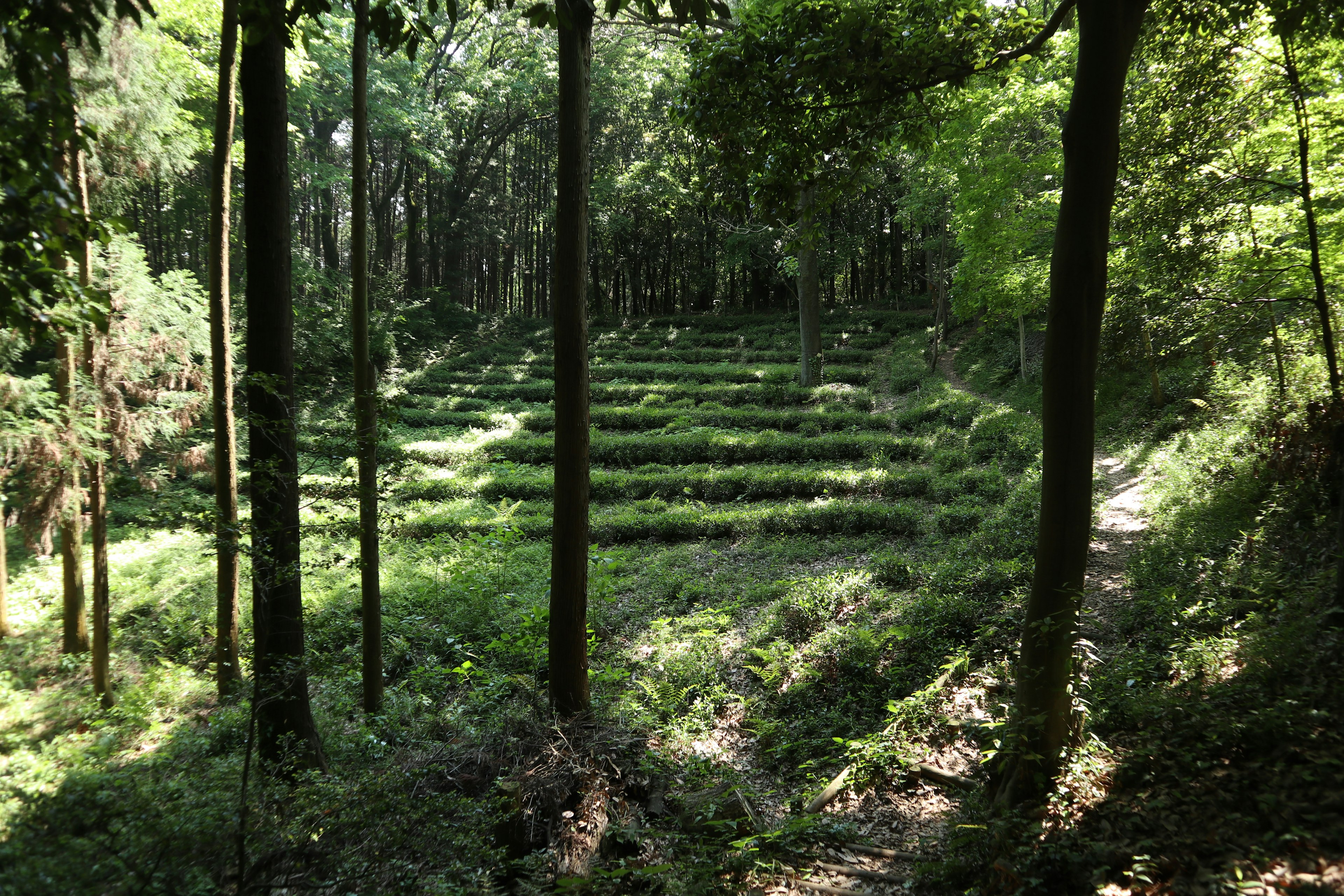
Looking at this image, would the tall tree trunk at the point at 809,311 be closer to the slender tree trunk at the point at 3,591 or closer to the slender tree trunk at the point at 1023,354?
the slender tree trunk at the point at 1023,354

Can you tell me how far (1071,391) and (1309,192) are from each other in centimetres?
500

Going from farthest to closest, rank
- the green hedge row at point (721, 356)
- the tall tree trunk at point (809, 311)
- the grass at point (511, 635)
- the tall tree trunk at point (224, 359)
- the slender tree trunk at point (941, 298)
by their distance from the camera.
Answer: the green hedge row at point (721, 356) → the slender tree trunk at point (941, 298) → the tall tree trunk at point (809, 311) → the tall tree trunk at point (224, 359) → the grass at point (511, 635)

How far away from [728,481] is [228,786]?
1079 cm

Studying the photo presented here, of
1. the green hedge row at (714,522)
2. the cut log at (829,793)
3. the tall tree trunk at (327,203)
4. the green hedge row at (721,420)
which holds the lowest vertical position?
the cut log at (829,793)

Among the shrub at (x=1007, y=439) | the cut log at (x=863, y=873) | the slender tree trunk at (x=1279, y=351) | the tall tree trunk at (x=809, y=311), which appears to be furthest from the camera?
the tall tree trunk at (x=809, y=311)

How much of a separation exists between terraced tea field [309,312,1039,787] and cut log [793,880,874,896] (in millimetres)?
1509

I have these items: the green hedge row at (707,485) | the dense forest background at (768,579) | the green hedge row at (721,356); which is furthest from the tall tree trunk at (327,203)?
the dense forest background at (768,579)

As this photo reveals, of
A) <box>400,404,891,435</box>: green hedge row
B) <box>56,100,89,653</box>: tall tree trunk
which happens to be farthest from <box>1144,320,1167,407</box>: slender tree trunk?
<box>56,100,89,653</box>: tall tree trunk

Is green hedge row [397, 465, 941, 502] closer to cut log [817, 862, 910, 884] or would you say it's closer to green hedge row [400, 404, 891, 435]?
green hedge row [400, 404, 891, 435]

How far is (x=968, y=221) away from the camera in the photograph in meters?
15.9

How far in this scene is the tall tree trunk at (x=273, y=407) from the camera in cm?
470

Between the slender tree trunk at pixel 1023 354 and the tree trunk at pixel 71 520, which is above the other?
the slender tree trunk at pixel 1023 354

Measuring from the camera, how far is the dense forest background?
144 inches

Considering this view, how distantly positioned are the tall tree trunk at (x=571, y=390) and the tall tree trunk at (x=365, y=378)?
2032 mm
